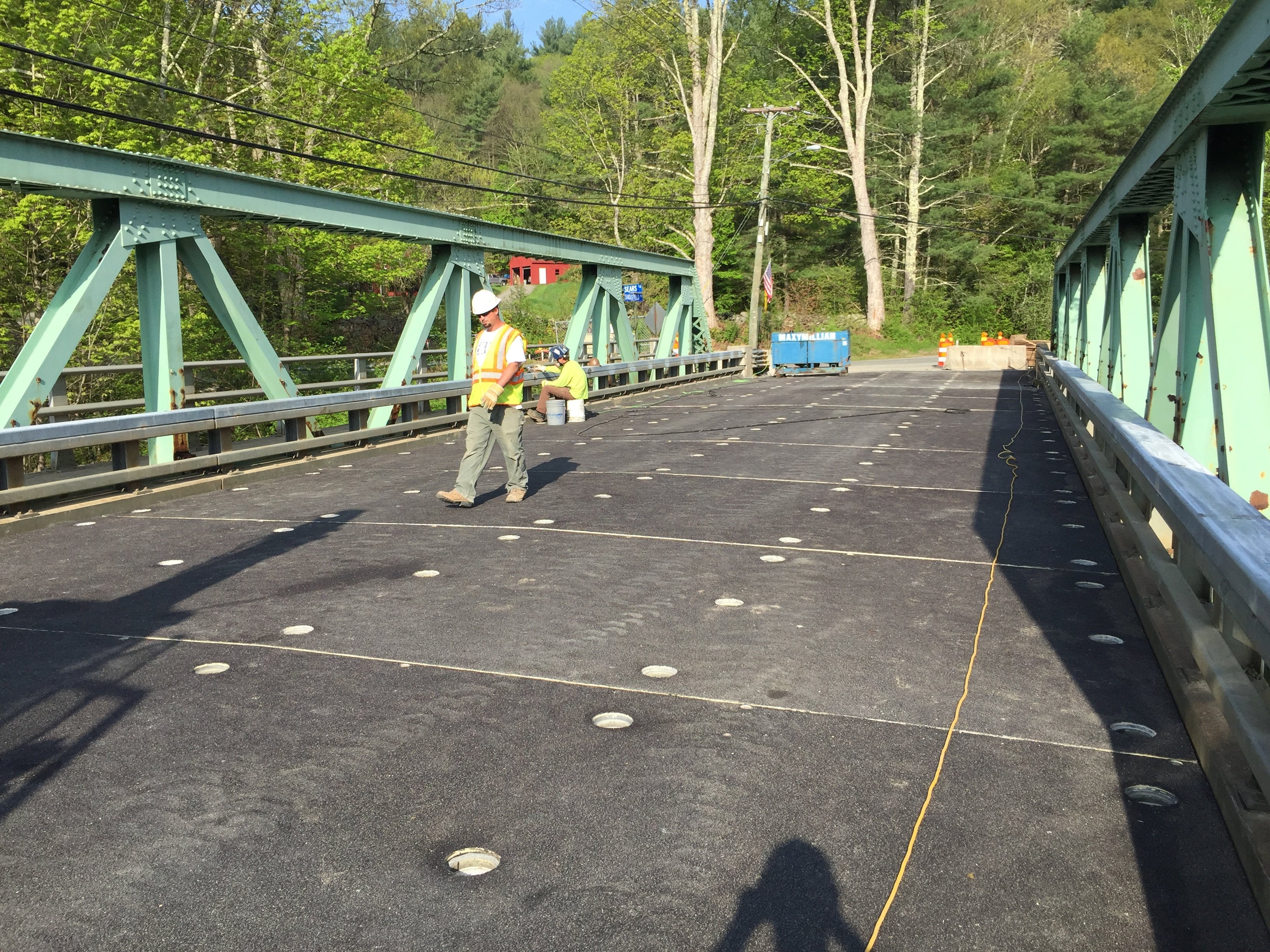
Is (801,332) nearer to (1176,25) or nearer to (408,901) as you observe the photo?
(408,901)

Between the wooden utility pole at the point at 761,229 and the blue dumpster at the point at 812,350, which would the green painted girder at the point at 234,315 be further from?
the wooden utility pole at the point at 761,229

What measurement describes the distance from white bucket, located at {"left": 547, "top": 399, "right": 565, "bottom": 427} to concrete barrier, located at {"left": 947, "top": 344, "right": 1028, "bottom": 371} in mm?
21486

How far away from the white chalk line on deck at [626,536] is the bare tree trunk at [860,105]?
44.7 m

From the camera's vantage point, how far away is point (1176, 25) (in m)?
62.2

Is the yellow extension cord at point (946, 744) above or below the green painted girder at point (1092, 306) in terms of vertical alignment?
below

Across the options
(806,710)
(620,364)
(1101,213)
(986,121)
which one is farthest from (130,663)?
(986,121)

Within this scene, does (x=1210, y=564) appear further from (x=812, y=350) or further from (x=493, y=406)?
(x=812, y=350)

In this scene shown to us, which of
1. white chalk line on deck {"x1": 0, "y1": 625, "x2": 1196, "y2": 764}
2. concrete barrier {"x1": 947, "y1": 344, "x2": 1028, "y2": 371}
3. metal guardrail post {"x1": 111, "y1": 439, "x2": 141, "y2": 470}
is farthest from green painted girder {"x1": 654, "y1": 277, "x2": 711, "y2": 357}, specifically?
white chalk line on deck {"x1": 0, "y1": 625, "x2": 1196, "y2": 764}

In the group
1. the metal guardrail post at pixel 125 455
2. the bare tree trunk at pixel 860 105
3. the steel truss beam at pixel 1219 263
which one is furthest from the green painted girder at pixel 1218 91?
the bare tree trunk at pixel 860 105

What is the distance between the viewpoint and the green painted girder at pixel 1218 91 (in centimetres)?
520

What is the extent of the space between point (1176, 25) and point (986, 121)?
11871mm

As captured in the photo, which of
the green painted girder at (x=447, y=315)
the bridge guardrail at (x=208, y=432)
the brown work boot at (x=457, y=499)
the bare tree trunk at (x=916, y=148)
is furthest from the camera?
the bare tree trunk at (x=916, y=148)

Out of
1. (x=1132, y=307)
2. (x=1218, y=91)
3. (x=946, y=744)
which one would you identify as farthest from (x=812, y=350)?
(x=946, y=744)

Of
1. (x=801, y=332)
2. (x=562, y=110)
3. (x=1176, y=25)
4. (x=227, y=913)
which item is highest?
(x=1176, y=25)
